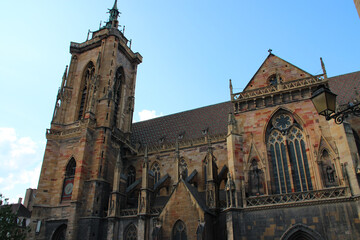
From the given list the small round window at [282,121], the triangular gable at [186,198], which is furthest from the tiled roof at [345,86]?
the triangular gable at [186,198]

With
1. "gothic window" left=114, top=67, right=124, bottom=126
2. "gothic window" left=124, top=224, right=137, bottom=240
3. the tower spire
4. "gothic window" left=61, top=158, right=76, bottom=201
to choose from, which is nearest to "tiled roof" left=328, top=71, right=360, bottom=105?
"gothic window" left=124, top=224, right=137, bottom=240

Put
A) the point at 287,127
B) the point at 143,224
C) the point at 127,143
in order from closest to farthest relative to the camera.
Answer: the point at 287,127, the point at 143,224, the point at 127,143

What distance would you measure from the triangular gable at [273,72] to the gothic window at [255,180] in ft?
15.8

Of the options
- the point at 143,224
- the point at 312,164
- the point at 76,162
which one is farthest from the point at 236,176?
the point at 76,162

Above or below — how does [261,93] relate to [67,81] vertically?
below

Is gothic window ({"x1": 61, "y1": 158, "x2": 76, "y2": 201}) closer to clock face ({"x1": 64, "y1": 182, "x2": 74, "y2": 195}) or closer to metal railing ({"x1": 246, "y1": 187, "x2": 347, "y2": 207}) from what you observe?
clock face ({"x1": 64, "y1": 182, "x2": 74, "y2": 195})

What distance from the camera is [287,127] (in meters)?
16.4

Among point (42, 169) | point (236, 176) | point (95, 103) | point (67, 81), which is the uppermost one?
point (67, 81)

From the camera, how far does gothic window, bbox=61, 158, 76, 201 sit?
2139 centimetres

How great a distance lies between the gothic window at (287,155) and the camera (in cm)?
1508

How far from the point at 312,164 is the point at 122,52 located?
20.6 m

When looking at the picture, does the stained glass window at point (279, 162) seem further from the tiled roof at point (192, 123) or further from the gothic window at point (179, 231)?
the tiled roof at point (192, 123)

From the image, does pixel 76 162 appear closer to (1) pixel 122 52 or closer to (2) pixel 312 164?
(1) pixel 122 52

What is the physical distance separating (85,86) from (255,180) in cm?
1803
